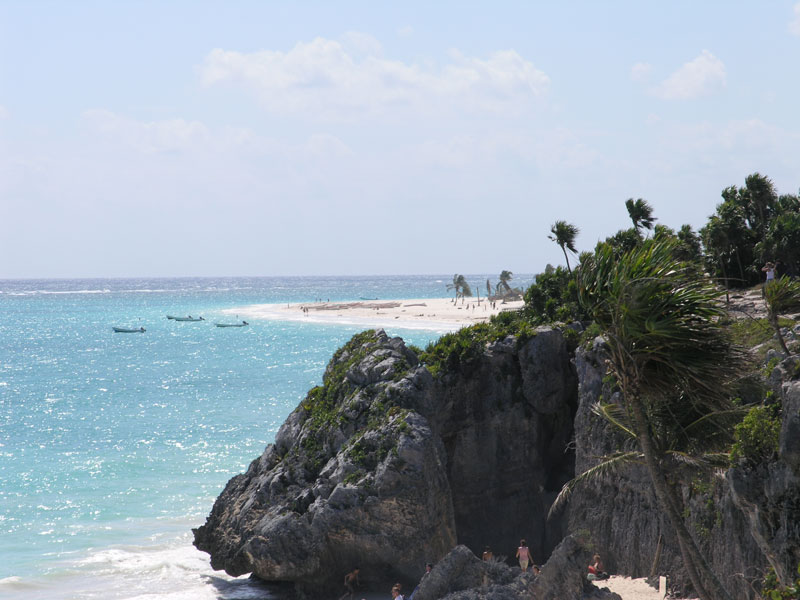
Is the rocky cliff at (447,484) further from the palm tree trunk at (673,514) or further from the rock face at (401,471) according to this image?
the palm tree trunk at (673,514)

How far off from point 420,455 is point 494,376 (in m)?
4.58

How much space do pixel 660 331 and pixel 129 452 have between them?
38076 millimetres

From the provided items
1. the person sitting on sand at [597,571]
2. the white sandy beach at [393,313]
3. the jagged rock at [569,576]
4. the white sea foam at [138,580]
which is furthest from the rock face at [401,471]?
the white sandy beach at [393,313]

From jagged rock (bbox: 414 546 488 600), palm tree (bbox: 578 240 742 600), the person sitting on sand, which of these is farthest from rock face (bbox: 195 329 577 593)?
palm tree (bbox: 578 240 742 600)

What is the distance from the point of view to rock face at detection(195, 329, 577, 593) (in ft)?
75.5

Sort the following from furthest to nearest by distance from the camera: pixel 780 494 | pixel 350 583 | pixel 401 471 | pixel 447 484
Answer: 1. pixel 447 484
2. pixel 350 583
3. pixel 401 471
4. pixel 780 494

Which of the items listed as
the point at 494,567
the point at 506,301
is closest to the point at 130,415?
the point at 494,567

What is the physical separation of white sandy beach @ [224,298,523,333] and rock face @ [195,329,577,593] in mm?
79358

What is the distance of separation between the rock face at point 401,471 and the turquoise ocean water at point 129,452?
2.93 meters

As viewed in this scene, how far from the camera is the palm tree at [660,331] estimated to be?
1326cm

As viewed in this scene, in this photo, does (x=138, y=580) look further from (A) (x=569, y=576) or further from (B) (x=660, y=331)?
(B) (x=660, y=331)

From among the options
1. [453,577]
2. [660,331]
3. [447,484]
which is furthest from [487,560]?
[660,331]

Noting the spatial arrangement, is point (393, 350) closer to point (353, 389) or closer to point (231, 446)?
point (353, 389)

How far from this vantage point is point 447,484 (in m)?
24.1
